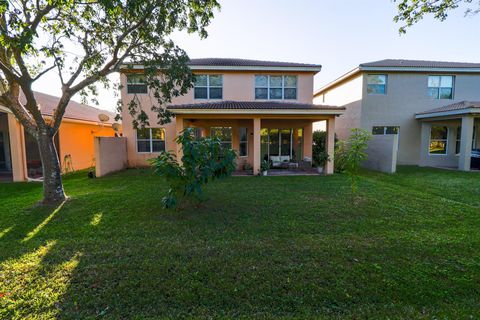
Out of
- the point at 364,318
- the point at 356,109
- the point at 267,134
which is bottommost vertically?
the point at 364,318

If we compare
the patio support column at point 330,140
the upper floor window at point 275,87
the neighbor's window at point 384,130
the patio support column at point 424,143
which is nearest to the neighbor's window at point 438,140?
the patio support column at point 424,143

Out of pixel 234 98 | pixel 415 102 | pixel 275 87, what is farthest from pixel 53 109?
pixel 415 102

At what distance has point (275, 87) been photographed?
13742mm

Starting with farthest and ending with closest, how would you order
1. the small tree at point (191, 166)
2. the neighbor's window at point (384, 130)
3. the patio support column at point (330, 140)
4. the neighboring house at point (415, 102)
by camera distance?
the neighbor's window at point (384, 130) < the neighboring house at point (415, 102) < the patio support column at point (330, 140) < the small tree at point (191, 166)

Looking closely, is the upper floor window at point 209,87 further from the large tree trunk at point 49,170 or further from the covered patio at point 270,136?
the large tree trunk at point 49,170

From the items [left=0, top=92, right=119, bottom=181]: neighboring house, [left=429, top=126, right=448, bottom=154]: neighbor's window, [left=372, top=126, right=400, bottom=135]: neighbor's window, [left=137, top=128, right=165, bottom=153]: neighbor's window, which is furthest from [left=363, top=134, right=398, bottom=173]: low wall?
[left=0, top=92, right=119, bottom=181]: neighboring house

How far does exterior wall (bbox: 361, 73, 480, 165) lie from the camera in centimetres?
1477

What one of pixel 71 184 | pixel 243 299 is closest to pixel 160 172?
pixel 243 299

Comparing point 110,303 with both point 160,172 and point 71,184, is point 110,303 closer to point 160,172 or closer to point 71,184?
point 160,172

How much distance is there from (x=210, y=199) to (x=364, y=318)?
5.12 metres

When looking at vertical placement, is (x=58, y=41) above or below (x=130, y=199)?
above

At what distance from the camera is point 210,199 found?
23.1 ft

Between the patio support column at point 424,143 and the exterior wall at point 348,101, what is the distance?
4.34 metres

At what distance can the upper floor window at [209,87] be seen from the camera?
44.3 ft
